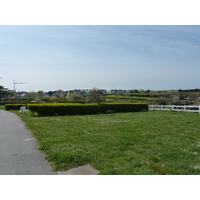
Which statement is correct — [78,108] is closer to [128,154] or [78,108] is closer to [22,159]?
[22,159]

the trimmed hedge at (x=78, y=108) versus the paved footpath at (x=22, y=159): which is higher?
the trimmed hedge at (x=78, y=108)

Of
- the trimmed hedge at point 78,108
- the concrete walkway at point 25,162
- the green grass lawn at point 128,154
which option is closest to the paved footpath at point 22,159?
the concrete walkway at point 25,162

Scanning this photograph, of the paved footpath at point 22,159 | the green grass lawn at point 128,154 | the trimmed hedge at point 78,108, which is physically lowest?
→ the paved footpath at point 22,159

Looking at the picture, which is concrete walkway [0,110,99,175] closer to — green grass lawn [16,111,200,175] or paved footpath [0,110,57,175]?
paved footpath [0,110,57,175]

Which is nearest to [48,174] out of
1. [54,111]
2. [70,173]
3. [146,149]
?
[70,173]

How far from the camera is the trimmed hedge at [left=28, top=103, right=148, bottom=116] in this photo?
1644 centimetres

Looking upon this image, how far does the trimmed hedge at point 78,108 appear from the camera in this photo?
16438 millimetres

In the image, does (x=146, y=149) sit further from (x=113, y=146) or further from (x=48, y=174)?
(x=48, y=174)

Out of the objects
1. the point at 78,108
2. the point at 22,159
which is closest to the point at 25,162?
the point at 22,159

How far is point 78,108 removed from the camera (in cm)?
1862

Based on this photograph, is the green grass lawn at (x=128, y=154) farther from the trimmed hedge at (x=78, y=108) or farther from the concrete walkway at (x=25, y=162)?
the trimmed hedge at (x=78, y=108)

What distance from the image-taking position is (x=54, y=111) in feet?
56.2
